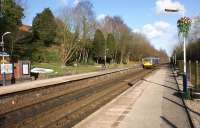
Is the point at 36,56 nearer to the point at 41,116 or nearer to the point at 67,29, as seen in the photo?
the point at 67,29

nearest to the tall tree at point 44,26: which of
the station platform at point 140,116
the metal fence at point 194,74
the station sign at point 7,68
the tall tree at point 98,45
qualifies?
the tall tree at point 98,45

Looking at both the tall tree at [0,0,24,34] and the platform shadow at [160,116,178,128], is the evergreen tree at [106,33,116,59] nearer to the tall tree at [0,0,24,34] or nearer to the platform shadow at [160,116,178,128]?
the tall tree at [0,0,24,34]

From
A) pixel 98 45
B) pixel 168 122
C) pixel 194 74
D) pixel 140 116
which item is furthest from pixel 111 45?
pixel 168 122

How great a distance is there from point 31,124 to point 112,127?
138 inches

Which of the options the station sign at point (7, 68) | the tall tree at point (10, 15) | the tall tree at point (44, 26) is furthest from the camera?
the tall tree at point (44, 26)

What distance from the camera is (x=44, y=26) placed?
78812 mm

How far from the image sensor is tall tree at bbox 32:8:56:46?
3118 inches

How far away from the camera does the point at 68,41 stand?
80.8m

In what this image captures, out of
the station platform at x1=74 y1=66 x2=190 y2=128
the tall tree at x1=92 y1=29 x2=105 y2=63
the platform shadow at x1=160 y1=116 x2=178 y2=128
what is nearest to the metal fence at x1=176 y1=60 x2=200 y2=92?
the station platform at x1=74 y1=66 x2=190 y2=128

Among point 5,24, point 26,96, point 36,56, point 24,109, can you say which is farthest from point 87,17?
point 24,109

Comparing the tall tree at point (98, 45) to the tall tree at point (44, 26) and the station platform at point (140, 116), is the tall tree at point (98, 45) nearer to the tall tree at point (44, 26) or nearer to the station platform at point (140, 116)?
the tall tree at point (44, 26)

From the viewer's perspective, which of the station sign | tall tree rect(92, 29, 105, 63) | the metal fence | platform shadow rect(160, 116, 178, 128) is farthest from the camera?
tall tree rect(92, 29, 105, 63)

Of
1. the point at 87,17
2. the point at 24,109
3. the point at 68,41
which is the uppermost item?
the point at 87,17

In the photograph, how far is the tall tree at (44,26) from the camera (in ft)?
260
